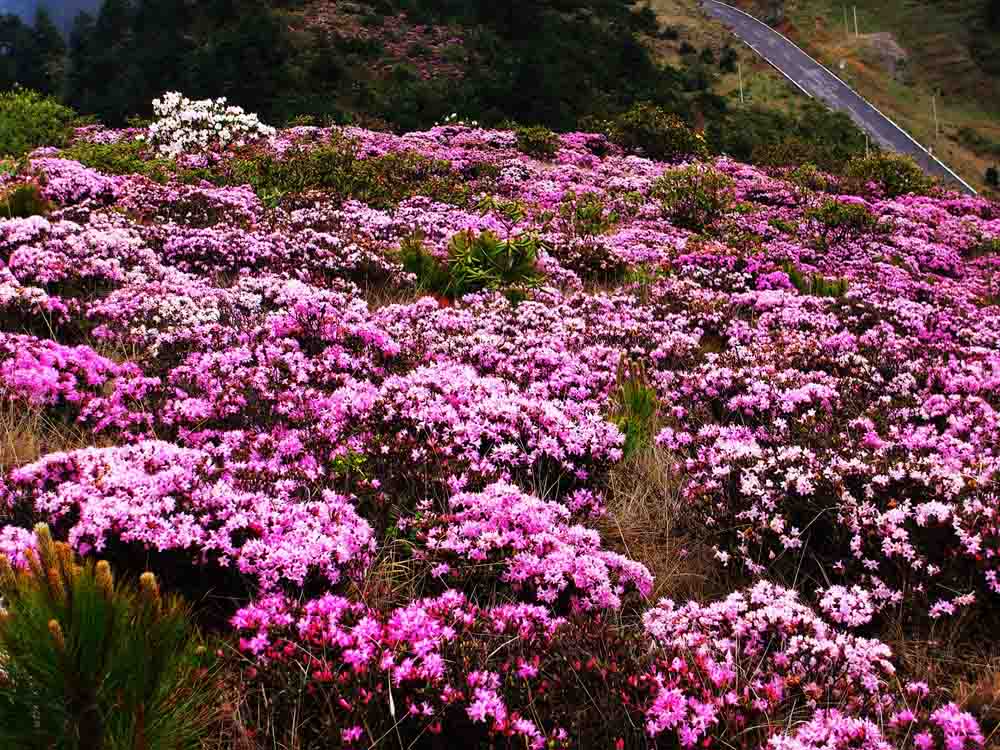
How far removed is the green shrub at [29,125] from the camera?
19.6 metres

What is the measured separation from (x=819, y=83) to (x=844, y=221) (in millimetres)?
62141

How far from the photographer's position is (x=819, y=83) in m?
66.7

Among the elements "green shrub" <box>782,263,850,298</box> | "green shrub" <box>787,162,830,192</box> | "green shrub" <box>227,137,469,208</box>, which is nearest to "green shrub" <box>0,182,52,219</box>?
"green shrub" <box>227,137,469,208</box>

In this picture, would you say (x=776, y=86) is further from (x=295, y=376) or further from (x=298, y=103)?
(x=295, y=376)

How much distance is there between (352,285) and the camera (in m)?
8.36

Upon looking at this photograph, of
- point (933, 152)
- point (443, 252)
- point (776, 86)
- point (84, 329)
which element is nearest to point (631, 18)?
point (776, 86)

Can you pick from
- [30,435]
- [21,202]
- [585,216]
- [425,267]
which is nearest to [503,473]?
[30,435]

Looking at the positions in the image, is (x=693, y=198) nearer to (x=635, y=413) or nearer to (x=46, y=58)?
(x=635, y=413)

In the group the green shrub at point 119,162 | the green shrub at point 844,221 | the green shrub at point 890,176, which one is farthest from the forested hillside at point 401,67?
the green shrub at point 844,221

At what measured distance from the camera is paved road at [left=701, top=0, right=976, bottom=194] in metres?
54.0

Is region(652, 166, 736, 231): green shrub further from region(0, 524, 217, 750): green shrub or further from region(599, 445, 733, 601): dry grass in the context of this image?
region(0, 524, 217, 750): green shrub

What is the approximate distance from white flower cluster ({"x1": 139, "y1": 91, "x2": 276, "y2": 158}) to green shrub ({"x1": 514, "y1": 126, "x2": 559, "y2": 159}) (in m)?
7.49

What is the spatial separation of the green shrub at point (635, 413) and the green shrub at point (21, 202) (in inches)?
321

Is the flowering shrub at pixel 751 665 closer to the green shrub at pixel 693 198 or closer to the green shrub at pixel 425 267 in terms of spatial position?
the green shrub at pixel 425 267
